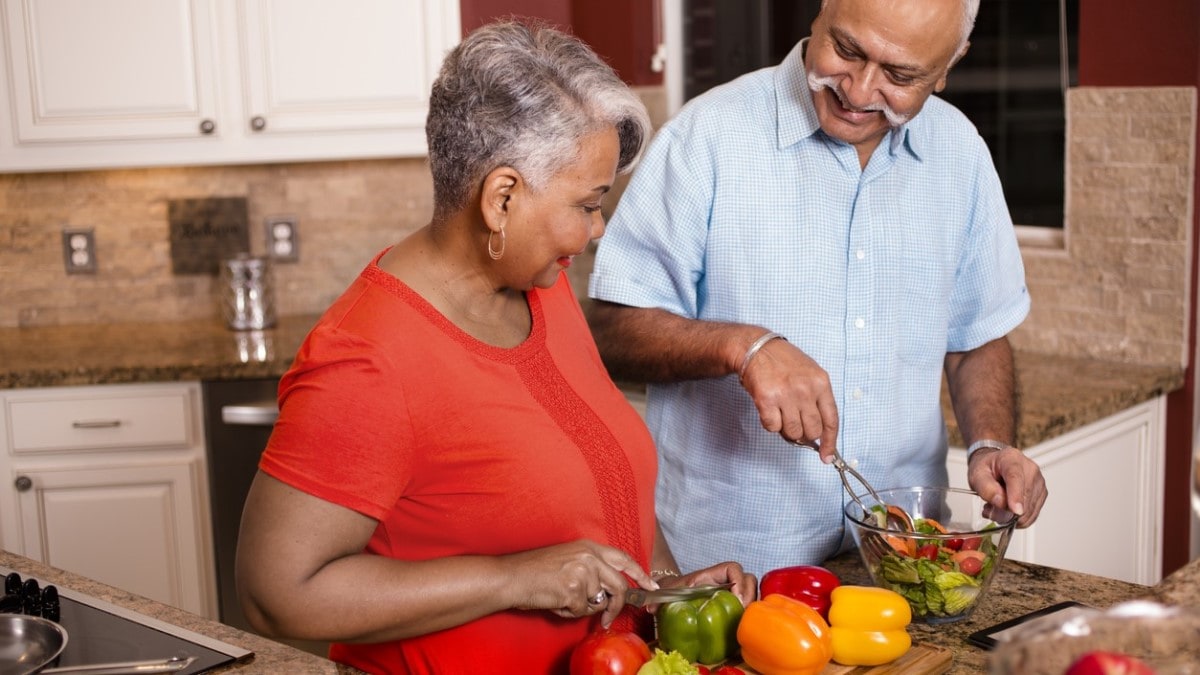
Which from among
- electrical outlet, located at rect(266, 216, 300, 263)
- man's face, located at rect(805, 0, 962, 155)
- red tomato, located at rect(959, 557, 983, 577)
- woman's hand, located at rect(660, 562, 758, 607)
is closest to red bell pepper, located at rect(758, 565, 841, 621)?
woman's hand, located at rect(660, 562, 758, 607)

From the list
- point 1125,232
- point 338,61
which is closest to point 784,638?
point 1125,232

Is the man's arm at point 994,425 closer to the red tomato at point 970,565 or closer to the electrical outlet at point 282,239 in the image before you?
the red tomato at point 970,565

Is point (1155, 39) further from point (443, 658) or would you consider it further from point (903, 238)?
point (443, 658)

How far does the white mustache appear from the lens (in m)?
1.70

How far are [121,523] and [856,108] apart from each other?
2.24m

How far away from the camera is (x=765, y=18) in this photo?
3.53 meters

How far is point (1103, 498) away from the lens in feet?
9.04

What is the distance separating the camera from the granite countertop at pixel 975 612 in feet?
4.38

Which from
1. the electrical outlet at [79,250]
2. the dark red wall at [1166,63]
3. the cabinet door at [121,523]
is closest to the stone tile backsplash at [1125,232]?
the dark red wall at [1166,63]

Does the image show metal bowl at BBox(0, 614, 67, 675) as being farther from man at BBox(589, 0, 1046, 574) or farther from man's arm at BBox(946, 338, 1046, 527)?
man's arm at BBox(946, 338, 1046, 527)

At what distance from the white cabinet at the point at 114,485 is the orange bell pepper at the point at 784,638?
6.87 feet

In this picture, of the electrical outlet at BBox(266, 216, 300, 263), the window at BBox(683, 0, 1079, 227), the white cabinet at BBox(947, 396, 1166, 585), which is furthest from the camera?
the electrical outlet at BBox(266, 216, 300, 263)

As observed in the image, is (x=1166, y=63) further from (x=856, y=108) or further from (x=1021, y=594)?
(x=1021, y=594)

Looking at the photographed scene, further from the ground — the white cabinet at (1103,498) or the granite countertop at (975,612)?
the granite countertop at (975,612)
